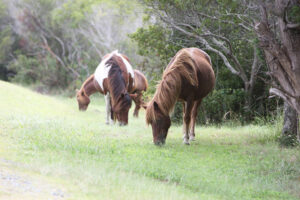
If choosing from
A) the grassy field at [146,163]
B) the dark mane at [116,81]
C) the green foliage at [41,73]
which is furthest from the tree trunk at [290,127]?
the green foliage at [41,73]

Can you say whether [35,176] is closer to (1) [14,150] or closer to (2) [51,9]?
(1) [14,150]

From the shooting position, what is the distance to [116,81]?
10539 mm

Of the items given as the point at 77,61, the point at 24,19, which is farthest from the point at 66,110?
the point at 24,19

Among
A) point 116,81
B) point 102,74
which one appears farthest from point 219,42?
point 102,74

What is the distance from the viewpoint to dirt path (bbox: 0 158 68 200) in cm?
379

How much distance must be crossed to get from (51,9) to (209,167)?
95.8ft

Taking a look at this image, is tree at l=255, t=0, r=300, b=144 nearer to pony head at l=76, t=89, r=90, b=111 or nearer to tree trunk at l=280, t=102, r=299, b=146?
tree trunk at l=280, t=102, r=299, b=146

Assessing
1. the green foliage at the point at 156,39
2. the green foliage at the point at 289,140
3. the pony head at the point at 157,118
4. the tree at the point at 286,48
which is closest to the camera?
the tree at the point at 286,48

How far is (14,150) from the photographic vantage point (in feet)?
19.9

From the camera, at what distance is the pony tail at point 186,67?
25.7ft

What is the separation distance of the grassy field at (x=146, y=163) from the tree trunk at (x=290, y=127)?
0.85ft

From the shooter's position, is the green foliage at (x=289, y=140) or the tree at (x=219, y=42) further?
the tree at (x=219, y=42)

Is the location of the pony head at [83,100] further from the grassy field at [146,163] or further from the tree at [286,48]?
the tree at [286,48]

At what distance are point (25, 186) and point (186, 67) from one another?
15.4ft
